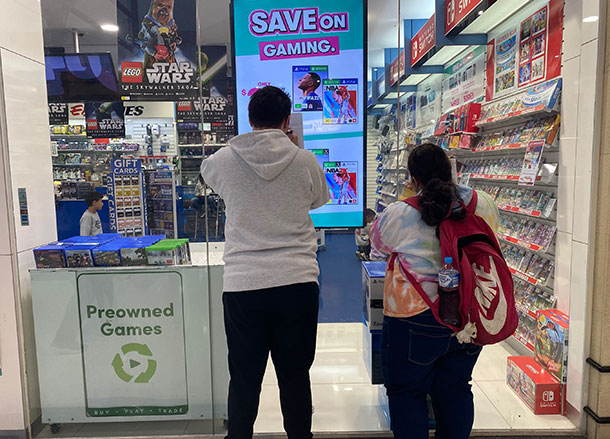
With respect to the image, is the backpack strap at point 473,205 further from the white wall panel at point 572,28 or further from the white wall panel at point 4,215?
the white wall panel at point 4,215

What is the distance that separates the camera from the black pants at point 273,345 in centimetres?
180

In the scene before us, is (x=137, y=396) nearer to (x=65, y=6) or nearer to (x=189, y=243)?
(x=189, y=243)

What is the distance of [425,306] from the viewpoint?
1.83 m

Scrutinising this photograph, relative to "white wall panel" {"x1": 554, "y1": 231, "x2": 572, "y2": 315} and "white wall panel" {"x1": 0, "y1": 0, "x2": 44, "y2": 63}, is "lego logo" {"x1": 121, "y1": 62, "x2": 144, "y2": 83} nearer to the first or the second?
"white wall panel" {"x1": 0, "y1": 0, "x2": 44, "y2": 63}

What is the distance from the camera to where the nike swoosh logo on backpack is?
70.0 inches

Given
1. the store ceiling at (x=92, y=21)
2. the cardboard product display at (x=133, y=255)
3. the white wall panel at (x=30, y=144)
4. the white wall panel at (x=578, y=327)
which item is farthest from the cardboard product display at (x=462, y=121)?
the white wall panel at (x=30, y=144)

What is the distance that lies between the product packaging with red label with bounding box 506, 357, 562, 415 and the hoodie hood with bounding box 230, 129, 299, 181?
2.18 metres

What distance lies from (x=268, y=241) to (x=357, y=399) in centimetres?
172

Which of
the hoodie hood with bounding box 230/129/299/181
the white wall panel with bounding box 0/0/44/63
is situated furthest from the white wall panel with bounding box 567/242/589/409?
the white wall panel with bounding box 0/0/44/63

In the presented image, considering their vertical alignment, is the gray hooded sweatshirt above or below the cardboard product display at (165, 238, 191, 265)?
above

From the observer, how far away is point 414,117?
7.32 metres

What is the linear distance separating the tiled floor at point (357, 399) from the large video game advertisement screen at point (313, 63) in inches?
61.4

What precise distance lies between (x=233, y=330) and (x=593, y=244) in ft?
6.67

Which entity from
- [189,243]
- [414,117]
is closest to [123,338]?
[189,243]
